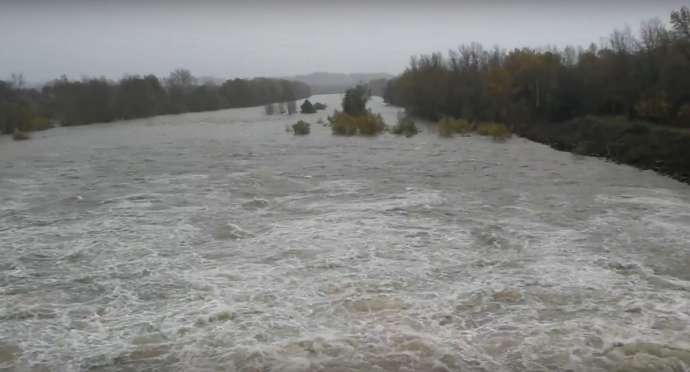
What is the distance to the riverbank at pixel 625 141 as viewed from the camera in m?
20.1

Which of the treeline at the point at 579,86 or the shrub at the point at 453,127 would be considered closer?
the treeline at the point at 579,86

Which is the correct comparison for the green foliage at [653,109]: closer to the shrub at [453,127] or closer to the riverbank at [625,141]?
the riverbank at [625,141]

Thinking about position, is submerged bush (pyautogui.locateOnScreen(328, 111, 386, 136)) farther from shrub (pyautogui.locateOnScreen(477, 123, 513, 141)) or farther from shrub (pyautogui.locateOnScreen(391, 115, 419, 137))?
shrub (pyautogui.locateOnScreen(477, 123, 513, 141))

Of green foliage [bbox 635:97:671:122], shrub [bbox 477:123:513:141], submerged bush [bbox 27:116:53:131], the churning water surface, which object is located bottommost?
the churning water surface

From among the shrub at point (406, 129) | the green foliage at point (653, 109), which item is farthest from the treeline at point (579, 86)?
the shrub at point (406, 129)

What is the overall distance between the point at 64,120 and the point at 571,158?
38.5m

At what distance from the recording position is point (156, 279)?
9133 mm

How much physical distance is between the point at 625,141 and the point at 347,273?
18586mm

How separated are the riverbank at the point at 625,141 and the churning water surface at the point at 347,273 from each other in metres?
2.81

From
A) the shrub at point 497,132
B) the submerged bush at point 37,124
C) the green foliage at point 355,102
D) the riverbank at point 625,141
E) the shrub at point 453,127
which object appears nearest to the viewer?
the riverbank at point 625,141

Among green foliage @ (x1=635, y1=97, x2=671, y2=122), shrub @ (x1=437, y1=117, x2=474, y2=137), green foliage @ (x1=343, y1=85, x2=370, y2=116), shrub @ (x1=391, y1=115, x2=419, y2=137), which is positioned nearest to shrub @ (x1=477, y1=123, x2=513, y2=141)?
shrub @ (x1=437, y1=117, x2=474, y2=137)

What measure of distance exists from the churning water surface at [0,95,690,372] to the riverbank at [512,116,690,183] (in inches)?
110

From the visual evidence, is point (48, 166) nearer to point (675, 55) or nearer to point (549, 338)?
point (549, 338)

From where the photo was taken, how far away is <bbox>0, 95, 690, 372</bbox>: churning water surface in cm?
682
